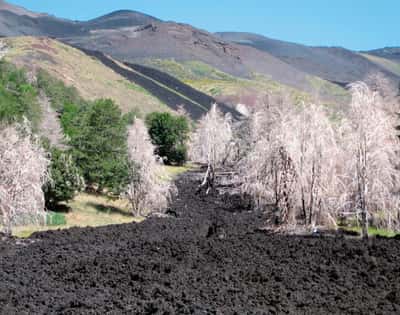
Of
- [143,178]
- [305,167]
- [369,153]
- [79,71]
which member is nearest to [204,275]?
[305,167]

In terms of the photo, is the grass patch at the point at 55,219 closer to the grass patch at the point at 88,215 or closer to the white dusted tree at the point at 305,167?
the grass patch at the point at 88,215

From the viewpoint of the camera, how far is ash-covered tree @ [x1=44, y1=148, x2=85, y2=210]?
4716 centimetres

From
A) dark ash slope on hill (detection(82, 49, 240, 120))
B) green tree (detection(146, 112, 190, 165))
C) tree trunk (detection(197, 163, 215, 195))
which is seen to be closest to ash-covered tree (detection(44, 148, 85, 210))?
tree trunk (detection(197, 163, 215, 195))

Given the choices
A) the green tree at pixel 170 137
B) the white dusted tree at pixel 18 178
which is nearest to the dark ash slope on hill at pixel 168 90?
the green tree at pixel 170 137

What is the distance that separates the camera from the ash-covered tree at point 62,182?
47.2 meters

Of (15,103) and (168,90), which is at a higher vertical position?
(168,90)

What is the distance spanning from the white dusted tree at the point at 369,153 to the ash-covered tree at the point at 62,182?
21.1 m

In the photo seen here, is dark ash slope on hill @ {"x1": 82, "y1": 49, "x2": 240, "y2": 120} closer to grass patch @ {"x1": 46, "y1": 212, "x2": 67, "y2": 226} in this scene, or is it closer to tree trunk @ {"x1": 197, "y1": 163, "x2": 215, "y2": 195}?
tree trunk @ {"x1": 197, "y1": 163, "x2": 215, "y2": 195}

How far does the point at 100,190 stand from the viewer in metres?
58.3

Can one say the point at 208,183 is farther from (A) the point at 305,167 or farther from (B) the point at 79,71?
(B) the point at 79,71

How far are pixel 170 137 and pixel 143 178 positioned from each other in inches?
1591

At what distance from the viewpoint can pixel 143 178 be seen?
49.9 metres

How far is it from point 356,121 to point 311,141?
2661 millimetres

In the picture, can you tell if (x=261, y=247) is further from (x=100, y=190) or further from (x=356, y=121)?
(x=100, y=190)
